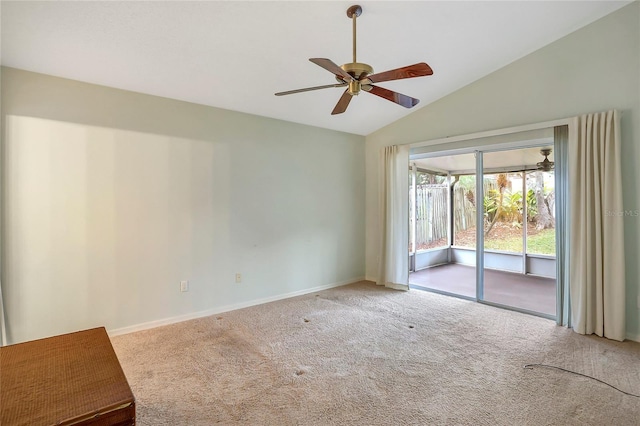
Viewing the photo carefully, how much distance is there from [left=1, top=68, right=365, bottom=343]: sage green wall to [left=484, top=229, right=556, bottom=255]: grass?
2561mm

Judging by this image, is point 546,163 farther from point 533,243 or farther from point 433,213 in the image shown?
point 433,213

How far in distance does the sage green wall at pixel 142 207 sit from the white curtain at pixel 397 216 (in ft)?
3.63

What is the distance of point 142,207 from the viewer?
11.2 feet

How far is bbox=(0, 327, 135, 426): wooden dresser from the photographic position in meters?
1.07

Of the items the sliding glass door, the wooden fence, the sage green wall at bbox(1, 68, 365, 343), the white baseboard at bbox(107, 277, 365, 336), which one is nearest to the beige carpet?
the white baseboard at bbox(107, 277, 365, 336)

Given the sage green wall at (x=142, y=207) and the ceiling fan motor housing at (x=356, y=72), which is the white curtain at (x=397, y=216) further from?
the ceiling fan motor housing at (x=356, y=72)

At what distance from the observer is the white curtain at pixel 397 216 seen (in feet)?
16.1

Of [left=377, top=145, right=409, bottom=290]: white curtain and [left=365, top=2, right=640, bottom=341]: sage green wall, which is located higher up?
[left=365, top=2, right=640, bottom=341]: sage green wall

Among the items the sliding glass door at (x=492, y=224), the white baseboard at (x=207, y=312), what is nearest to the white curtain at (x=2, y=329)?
the white baseboard at (x=207, y=312)

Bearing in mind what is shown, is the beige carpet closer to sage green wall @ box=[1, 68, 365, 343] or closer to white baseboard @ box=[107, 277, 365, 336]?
white baseboard @ box=[107, 277, 365, 336]

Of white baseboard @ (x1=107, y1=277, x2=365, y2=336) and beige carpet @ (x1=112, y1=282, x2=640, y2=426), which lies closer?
beige carpet @ (x1=112, y1=282, x2=640, y2=426)

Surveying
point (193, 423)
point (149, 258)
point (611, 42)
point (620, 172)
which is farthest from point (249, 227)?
point (611, 42)

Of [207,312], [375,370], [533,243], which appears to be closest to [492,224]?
[533,243]

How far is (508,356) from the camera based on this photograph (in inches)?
110
